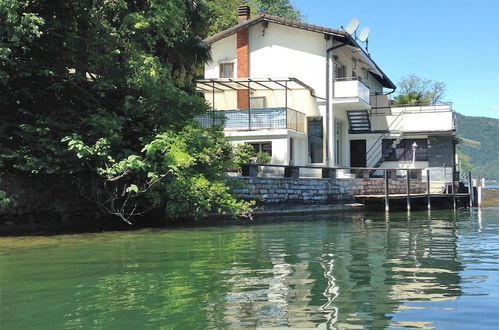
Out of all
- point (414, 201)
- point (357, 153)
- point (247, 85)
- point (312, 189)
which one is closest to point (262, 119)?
point (247, 85)

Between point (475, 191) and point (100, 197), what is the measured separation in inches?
945

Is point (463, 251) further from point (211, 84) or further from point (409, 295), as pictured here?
point (211, 84)

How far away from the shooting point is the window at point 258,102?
27.7m

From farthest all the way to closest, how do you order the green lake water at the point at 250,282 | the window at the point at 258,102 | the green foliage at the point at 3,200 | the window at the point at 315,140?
the window at the point at 315,140 < the window at the point at 258,102 < the green foliage at the point at 3,200 < the green lake water at the point at 250,282

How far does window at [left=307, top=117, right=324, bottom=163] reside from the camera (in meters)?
28.6

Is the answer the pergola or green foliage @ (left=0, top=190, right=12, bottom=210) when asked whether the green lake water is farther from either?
the pergola

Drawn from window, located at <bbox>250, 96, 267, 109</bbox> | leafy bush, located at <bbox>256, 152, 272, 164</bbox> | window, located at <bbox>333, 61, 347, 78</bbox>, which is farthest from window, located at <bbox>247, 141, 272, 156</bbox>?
window, located at <bbox>333, 61, 347, 78</bbox>

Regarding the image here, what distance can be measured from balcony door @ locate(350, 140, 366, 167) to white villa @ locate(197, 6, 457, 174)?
206 mm

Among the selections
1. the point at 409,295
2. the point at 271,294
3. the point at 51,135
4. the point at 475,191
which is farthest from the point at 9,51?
the point at 475,191

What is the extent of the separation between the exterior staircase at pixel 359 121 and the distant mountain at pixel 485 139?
8642 centimetres

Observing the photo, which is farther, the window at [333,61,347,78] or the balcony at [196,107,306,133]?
the window at [333,61,347,78]

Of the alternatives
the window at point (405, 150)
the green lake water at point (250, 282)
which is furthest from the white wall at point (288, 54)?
the green lake water at point (250, 282)

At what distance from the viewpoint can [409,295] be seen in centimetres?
696

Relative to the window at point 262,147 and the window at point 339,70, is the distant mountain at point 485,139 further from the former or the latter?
the window at point 262,147
